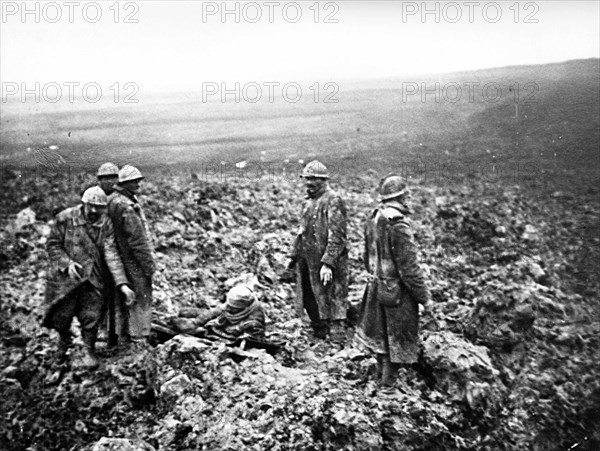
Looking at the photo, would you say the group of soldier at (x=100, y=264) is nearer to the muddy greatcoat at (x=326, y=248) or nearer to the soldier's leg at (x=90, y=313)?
the soldier's leg at (x=90, y=313)

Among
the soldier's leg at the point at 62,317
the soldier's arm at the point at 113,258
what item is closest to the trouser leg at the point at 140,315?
the soldier's arm at the point at 113,258

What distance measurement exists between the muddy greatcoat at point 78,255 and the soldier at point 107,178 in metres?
0.34

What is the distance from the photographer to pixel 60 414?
586 centimetres

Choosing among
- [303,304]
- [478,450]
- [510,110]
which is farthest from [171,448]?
[510,110]

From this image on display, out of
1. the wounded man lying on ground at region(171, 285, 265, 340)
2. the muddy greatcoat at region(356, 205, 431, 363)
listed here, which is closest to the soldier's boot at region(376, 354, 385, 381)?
the muddy greatcoat at region(356, 205, 431, 363)

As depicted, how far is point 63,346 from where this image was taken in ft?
21.1

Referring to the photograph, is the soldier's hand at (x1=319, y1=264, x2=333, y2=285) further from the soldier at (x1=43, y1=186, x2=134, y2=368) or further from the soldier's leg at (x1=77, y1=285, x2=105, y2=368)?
the soldier's leg at (x1=77, y1=285, x2=105, y2=368)

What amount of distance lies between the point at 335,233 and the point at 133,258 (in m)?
2.14

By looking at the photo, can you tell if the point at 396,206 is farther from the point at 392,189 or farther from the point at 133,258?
the point at 133,258

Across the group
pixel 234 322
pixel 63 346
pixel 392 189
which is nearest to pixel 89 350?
pixel 63 346

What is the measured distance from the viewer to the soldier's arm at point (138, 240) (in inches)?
243

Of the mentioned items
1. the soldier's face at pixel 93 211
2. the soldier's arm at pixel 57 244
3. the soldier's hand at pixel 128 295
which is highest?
the soldier's face at pixel 93 211

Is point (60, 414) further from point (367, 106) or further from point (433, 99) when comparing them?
point (433, 99)

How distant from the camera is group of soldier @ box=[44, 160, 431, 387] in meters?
5.76
